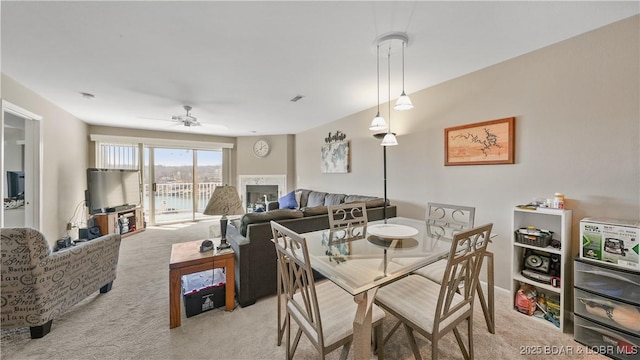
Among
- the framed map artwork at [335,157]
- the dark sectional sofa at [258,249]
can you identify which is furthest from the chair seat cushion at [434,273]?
the framed map artwork at [335,157]

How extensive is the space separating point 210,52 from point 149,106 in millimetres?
2313

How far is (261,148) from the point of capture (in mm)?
6523

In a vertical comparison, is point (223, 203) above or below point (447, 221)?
above

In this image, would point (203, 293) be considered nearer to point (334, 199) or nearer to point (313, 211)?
point (313, 211)

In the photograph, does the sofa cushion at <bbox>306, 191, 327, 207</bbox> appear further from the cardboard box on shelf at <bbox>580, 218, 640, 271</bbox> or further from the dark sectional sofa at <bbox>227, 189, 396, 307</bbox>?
the cardboard box on shelf at <bbox>580, 218, 640, 271</bbox>

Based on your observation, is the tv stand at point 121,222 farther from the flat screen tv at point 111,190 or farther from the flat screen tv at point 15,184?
the flat screen tv at point 15,184

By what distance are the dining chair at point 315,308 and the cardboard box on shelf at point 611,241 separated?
1.65 metres

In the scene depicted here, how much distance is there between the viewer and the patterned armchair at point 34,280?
1.61m

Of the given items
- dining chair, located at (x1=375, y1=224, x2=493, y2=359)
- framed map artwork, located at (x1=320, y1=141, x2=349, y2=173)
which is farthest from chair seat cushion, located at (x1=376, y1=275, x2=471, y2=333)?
framed map artwork, located at (x1=320, y1=141, x2=349, y2=173)

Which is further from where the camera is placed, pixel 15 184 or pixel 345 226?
pixel 15 184

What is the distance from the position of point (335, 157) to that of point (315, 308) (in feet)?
12.3

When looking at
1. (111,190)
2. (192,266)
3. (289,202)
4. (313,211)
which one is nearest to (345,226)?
(313,211)

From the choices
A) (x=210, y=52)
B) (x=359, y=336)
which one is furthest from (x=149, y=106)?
(x=359, y=336)

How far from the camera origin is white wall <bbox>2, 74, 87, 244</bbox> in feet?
9.55
